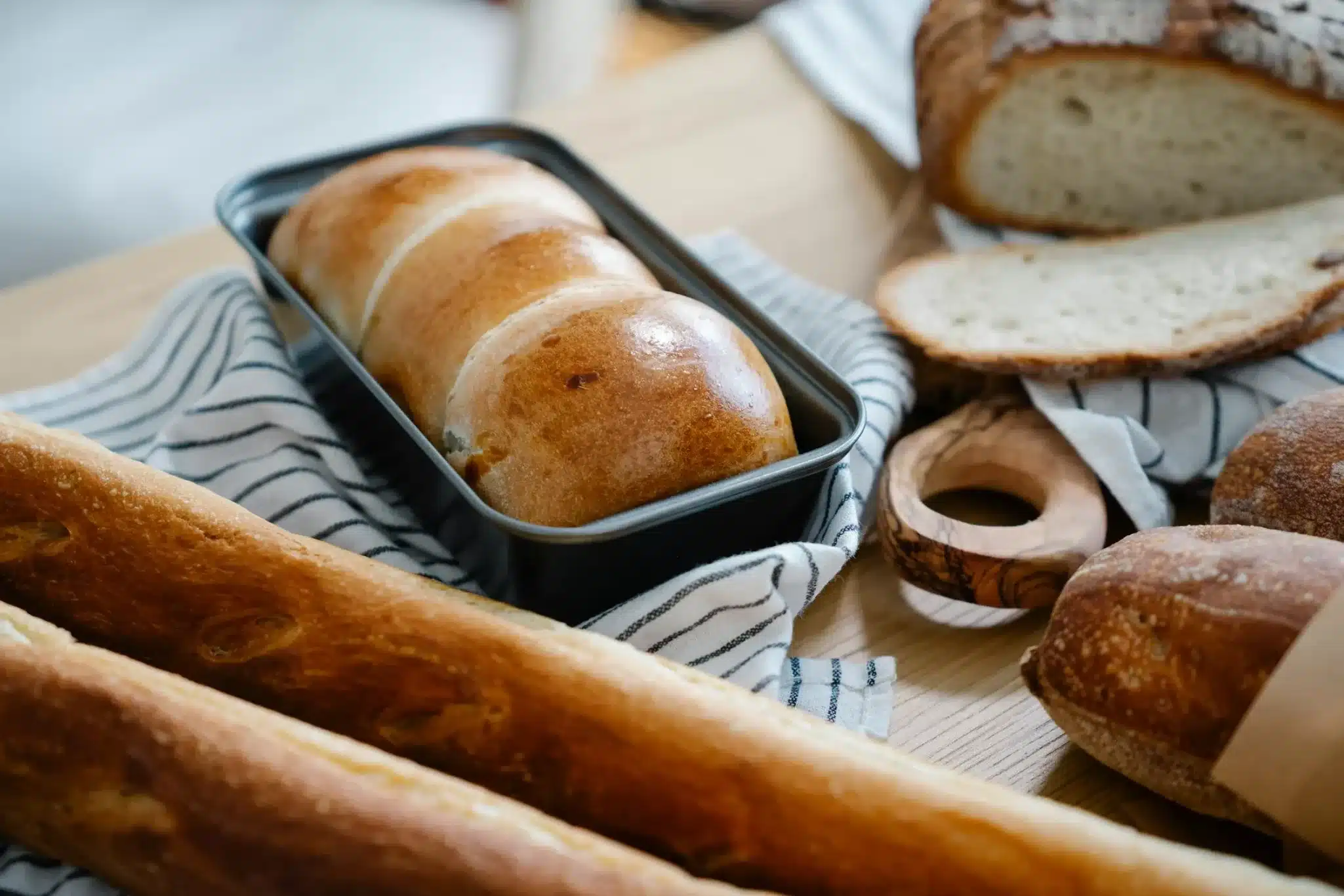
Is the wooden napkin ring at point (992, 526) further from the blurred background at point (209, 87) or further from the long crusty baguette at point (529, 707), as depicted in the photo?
the blurred background at point (209, 87)

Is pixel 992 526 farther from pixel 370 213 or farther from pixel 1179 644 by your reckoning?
pixel 370 213

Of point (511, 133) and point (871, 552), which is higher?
point (511, 133)

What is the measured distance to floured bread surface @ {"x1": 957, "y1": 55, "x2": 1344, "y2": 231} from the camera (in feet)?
4.02

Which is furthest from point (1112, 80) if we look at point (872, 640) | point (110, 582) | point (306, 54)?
point (306, 54)

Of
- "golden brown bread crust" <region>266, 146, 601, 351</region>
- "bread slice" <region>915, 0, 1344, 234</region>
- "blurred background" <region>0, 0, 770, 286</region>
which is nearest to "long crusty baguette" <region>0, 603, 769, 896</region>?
"golden brown bread crust" <region>266, 146, 601, 351</region>

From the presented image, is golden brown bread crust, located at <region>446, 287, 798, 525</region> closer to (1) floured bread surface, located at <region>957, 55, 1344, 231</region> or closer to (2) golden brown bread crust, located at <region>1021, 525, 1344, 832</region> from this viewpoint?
(2) golden brown bread crust, located at <region>1021, 525, 1344, 832</region>

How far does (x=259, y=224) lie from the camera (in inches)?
46.8

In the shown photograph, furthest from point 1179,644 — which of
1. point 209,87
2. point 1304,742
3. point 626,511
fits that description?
point 209,87

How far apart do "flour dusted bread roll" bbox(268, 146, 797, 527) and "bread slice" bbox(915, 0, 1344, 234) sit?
461mm

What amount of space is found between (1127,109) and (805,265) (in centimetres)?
36

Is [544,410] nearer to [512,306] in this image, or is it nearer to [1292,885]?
[512,306]

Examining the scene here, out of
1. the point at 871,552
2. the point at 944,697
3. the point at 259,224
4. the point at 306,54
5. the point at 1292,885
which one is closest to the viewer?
the point at 1292,885

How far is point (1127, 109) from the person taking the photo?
4.17 feet

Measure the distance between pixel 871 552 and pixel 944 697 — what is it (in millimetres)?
162
